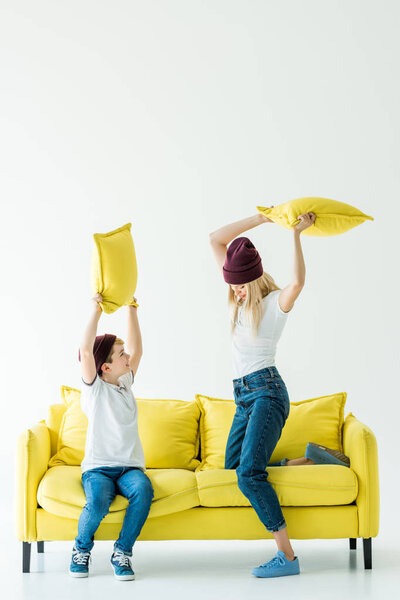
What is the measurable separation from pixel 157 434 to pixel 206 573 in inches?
28.8

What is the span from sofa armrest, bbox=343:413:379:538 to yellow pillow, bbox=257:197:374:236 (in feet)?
2.99

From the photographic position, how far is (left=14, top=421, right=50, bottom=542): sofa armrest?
3.34m

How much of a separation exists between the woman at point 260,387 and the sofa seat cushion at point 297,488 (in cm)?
8

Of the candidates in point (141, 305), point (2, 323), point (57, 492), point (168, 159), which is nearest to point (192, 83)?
point (168, 159)

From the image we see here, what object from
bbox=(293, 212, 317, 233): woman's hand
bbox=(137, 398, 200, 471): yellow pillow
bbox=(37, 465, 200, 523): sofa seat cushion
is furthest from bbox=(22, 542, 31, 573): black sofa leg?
bbox=(293, 212, 317, 233): woman's hand

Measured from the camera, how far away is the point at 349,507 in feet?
11.1

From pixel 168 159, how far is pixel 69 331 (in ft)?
4.46

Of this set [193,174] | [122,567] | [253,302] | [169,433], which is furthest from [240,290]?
[193,174]

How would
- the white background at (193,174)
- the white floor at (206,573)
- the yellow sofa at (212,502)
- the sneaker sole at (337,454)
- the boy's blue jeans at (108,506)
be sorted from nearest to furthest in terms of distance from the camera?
the white floor at (206,573) < the boy's blue jeans at (108,506) < the yellow sofa at (212,502) < the sneaker sole at (337,454) < the white background at (193,174)

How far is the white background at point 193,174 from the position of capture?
5383mm

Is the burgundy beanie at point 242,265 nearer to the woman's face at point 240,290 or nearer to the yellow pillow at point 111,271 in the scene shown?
the woman's face at point 240,290

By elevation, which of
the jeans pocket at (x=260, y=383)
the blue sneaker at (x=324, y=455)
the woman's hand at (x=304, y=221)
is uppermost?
Answer: the woman's hand at (x=304, y=221)

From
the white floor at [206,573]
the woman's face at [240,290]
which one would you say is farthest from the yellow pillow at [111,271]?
the white floor at [206,573]

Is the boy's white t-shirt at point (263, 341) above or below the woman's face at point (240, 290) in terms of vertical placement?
below
